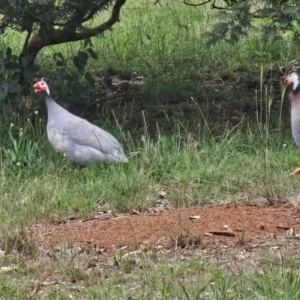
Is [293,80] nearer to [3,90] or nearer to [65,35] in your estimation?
[65,35]

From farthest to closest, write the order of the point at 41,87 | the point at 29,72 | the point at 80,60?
the point at 80,60, the point at 29,72, the point at 41,87

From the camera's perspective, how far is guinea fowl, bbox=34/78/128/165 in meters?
7.83

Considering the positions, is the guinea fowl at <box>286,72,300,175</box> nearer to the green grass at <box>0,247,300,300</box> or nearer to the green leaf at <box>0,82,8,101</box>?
the green grass at <box>0,247,300,300</box>

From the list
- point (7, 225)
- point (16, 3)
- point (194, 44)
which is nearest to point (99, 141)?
point (16, 3)

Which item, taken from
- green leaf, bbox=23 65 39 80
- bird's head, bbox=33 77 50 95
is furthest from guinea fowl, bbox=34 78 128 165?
green leaf, bbox=23 65 39 80

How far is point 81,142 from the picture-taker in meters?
7.98

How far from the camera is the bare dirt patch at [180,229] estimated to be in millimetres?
5922

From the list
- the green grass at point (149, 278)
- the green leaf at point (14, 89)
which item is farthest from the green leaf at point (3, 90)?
the green grass at point (149, 278)

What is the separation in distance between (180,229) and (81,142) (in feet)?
7.42

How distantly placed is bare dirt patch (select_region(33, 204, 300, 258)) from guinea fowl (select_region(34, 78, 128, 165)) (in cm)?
117

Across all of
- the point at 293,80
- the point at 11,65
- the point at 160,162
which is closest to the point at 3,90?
the point at 11,65

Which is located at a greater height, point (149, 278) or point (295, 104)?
point (295, 104)

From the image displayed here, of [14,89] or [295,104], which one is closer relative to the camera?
[295,104]

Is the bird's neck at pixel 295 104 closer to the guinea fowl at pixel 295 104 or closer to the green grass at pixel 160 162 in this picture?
the guinea fowl at pixel 295 104
